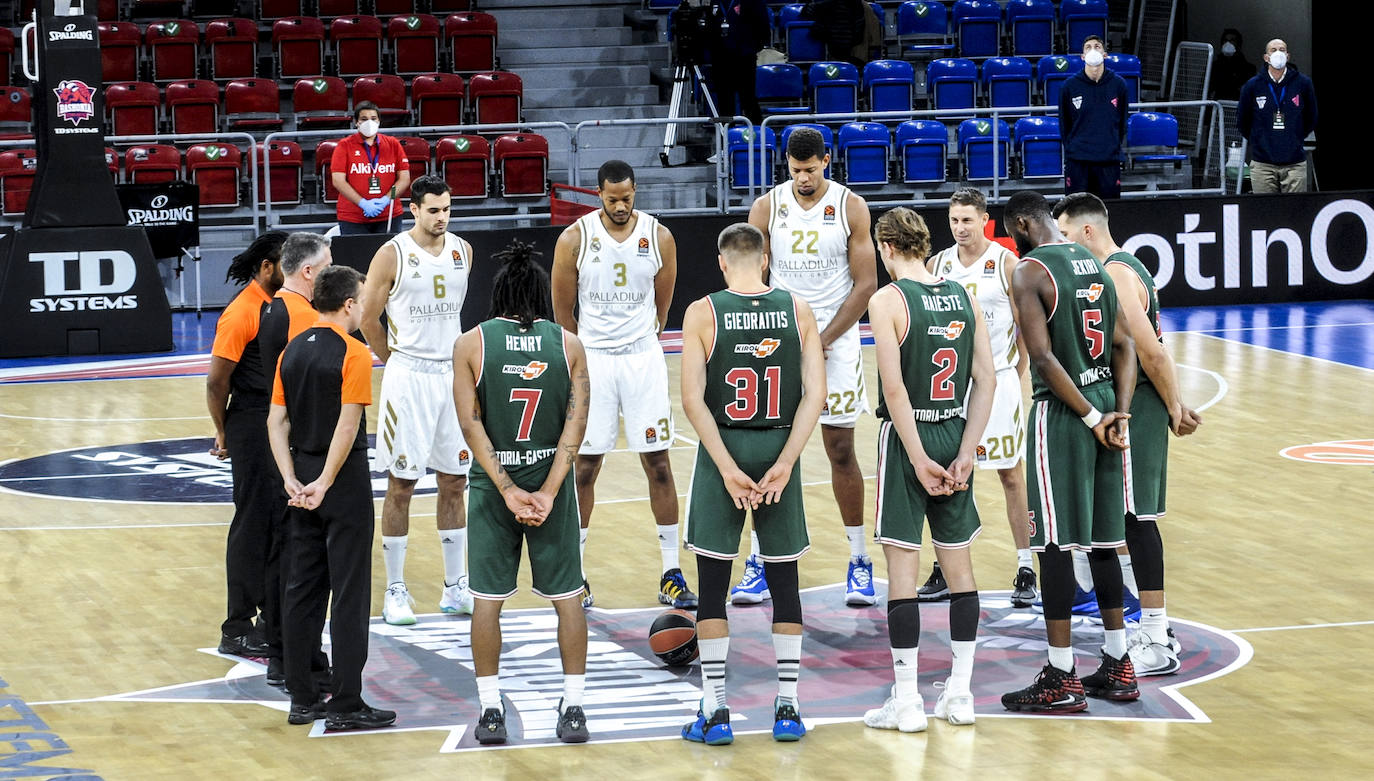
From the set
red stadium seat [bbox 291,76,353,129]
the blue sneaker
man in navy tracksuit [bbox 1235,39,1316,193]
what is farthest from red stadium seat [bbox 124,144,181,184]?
the blue sneaker

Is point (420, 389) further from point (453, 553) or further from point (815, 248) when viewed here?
point (815, 248)

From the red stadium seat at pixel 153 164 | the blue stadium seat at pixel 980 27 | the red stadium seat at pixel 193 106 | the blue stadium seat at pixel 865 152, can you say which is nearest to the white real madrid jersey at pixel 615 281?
the blue stadium seat at pixel 865 152

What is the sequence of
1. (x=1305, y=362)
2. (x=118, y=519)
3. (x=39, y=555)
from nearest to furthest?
(x=39, y=555) → (x=118, y=519) → (x=1305, y=362)

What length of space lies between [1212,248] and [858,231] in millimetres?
12403

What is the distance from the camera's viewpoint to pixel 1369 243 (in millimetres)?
20656

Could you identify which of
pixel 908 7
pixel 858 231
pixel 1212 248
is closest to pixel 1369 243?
pixel 1212 248

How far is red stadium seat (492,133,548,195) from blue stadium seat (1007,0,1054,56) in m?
7.20

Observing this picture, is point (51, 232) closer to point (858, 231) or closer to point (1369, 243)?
point (858, 231)

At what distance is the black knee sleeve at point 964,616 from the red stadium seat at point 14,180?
51.0ft

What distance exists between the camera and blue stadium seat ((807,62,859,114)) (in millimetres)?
21938

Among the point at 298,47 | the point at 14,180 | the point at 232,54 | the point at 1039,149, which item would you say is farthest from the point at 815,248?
the point at 232,54

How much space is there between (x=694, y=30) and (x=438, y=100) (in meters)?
3.22

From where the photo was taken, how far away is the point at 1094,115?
63.5 ft

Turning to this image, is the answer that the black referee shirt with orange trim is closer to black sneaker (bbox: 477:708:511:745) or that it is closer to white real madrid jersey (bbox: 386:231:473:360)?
black sneaker (bbox: 477:708:511:745)
